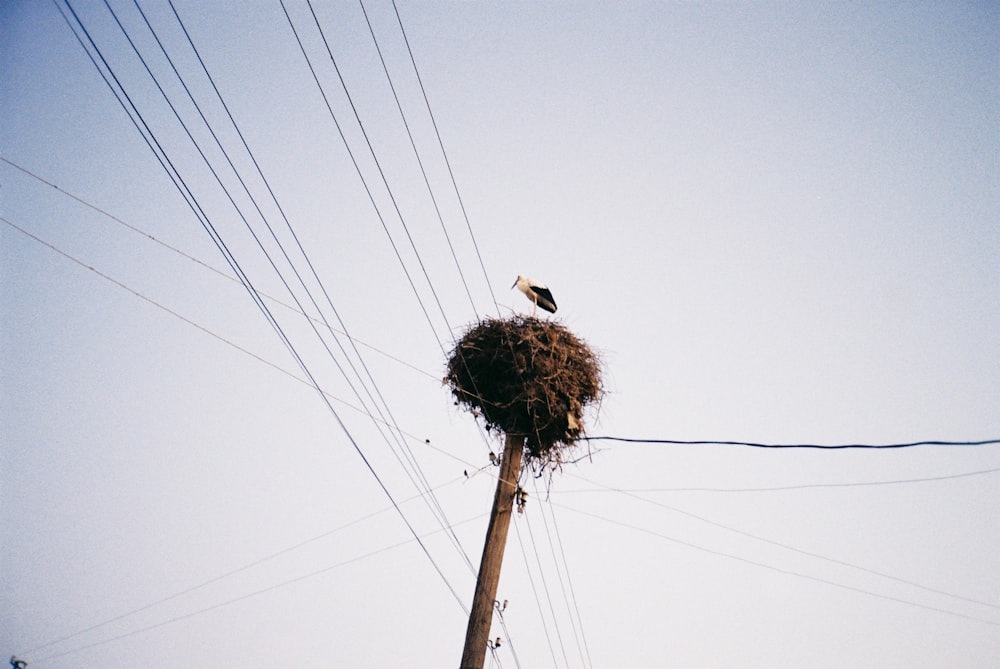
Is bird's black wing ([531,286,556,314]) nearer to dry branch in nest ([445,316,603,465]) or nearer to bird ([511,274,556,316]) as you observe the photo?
bird ([511,274,556,316])

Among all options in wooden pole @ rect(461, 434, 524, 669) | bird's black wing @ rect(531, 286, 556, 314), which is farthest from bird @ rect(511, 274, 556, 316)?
wooden pole @ rect(461, 434, 524, 669)

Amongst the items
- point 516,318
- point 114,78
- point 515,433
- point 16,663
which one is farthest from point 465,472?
point 16,663

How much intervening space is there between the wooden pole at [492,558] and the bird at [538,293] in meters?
4.63

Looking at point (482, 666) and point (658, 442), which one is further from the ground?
point (658, 442)

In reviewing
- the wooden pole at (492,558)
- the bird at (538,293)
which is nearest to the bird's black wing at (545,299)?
the bird at (538,293)

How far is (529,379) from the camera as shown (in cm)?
661

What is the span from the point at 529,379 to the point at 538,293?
433cm

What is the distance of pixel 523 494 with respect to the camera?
5.94 meters

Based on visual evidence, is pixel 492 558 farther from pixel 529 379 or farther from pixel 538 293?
pixel 538 293

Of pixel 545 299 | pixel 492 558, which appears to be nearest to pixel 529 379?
pixel 492 558

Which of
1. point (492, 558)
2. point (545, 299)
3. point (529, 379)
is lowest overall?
point (492, 558)

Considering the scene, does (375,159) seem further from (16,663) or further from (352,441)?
(16,663)

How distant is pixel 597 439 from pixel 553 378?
85cm

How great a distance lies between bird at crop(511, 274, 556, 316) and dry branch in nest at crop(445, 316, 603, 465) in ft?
10.3
